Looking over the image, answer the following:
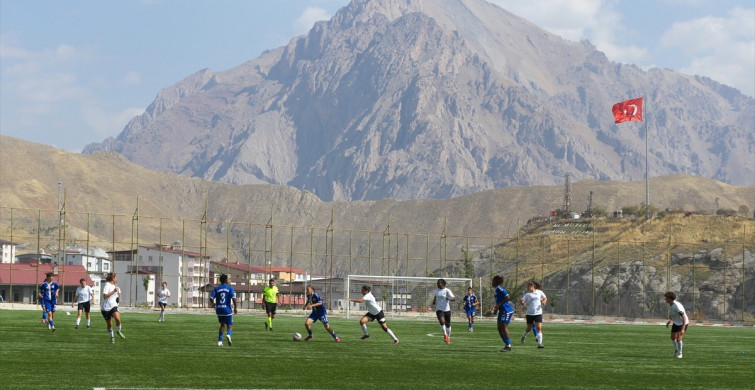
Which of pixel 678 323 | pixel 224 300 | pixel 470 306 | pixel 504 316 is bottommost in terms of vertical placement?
pixel 470 306

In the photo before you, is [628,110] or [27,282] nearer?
[628,110]

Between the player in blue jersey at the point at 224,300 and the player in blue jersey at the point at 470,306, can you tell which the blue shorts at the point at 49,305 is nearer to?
the player in blue jersey at the point at 224,300

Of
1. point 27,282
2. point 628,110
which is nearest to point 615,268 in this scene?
point 628,110

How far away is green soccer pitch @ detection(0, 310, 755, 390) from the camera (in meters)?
19.6

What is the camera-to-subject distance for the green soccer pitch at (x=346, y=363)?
1959cm

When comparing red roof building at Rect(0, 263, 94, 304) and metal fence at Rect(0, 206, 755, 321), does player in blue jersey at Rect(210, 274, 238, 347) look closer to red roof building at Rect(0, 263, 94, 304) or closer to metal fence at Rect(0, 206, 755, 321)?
metal fence at Rect(0, 206, 755, 321)

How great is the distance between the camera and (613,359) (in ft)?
89.2

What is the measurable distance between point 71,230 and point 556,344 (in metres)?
167

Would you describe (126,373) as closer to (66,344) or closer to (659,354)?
(66,344)

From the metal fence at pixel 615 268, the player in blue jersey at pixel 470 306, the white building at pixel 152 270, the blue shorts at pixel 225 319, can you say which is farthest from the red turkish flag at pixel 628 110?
the blue shorts at pixel 225 319

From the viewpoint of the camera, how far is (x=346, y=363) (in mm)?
23953

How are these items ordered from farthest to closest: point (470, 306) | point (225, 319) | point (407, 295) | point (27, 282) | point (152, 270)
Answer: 1. point (152, 270)
2. point (27, 282)
3. point (407, 295)
4. point (470, 306)
5. point (225, 319)

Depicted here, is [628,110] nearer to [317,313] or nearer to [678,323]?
[317,313]

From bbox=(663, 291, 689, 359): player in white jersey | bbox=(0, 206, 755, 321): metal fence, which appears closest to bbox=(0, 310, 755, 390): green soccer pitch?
bbox=(663, 291, 689, 359): player in white jersey
